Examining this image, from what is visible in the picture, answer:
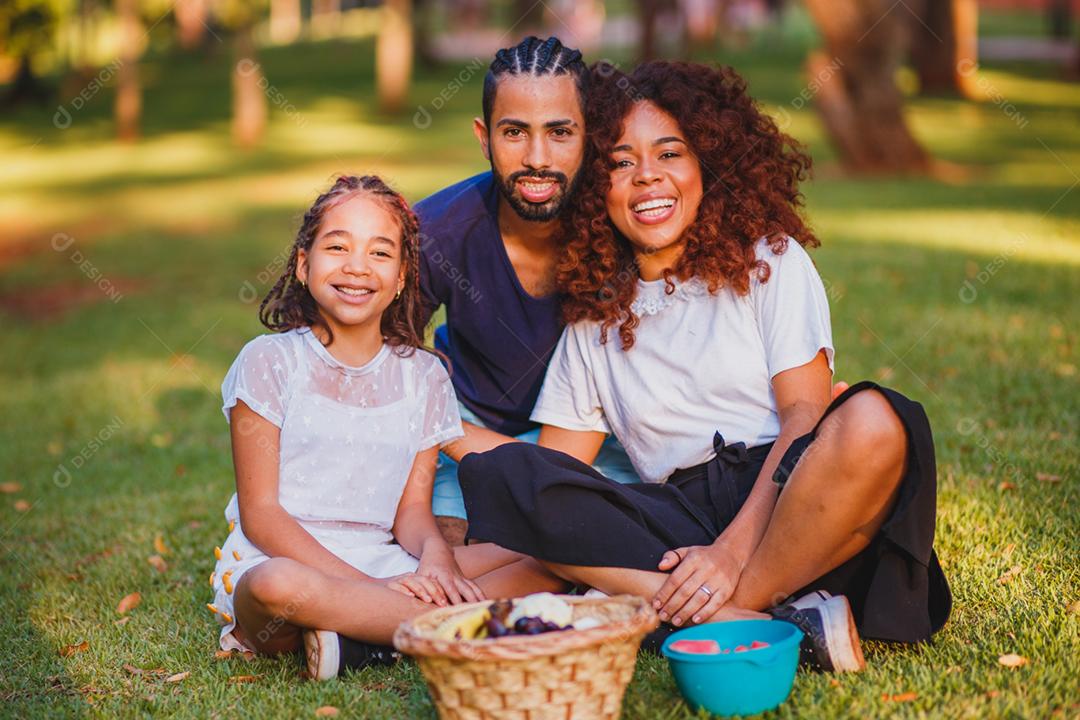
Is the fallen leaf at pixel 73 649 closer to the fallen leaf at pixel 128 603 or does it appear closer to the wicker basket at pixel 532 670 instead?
the fallen leaf at pixel 128 603

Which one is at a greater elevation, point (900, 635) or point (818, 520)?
point (818, 520)

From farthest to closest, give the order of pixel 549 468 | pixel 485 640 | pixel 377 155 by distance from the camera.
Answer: pixel 377 155, pixel 549 468, pixel 485 640

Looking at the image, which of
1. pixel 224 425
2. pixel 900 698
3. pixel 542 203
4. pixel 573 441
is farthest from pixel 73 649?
pixel 224 425

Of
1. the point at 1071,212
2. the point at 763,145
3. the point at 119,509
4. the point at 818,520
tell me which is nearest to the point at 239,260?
the point at 119,509

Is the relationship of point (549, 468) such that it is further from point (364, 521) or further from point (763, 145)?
point (763, 145)

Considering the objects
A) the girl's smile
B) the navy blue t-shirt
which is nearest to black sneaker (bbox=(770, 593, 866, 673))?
the navy blue t-shirt

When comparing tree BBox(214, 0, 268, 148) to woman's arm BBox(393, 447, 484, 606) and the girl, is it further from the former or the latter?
woman's arm BBox(393, 447, 484, 606)

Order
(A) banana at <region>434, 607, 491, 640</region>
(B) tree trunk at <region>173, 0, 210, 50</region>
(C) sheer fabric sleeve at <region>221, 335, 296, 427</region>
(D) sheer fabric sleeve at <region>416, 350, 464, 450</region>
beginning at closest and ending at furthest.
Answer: (A) banana at <region>434, 607, 491, 640</region> → (C) sheer fabric sleeve at <region>221, 335, 296, 427</region> → (D) sheer fabric sleeve at <region>416, 350, 464, 450</region> → (B) tree trunk at <region>173, 0, 210, 50</region>

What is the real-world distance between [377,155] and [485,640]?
1672 cm

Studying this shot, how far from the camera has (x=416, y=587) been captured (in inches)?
126

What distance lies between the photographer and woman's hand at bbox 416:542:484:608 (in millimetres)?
3230

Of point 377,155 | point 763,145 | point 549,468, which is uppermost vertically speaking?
point 763,145

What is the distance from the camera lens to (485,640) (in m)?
2.44

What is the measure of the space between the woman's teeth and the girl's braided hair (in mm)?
728
